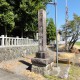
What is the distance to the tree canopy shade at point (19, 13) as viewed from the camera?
17.9m

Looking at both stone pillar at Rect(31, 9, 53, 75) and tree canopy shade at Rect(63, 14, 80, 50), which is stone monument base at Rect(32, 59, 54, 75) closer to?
stone pillar at Rect(31, 9, 53, 75)

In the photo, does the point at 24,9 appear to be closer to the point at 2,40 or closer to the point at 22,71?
the point at 2,40

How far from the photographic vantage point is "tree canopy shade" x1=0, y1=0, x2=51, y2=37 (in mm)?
17906

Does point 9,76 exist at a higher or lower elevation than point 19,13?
lower

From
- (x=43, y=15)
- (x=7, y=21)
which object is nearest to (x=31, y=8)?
(x=7, y=21)

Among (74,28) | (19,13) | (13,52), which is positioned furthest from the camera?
(74,28)

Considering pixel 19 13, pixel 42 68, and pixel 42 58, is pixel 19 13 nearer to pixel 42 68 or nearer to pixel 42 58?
pixel 42 58

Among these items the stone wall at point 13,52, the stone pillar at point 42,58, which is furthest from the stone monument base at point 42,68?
the stone wall at point 13,52

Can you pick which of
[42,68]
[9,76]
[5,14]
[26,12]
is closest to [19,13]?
[26,12]

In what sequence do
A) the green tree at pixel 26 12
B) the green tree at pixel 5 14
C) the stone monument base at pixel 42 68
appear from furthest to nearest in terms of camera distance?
the green tree at pixel 26 12
the green tree at pixel 5 14
the stone monument base at pixel 42 68

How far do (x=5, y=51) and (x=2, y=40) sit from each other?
91 centimetres

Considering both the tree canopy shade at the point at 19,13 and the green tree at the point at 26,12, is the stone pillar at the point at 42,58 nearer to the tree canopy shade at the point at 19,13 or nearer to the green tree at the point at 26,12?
the tree canopy shade at the point at 19,13

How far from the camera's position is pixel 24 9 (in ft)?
63.9

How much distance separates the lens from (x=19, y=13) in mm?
20500
